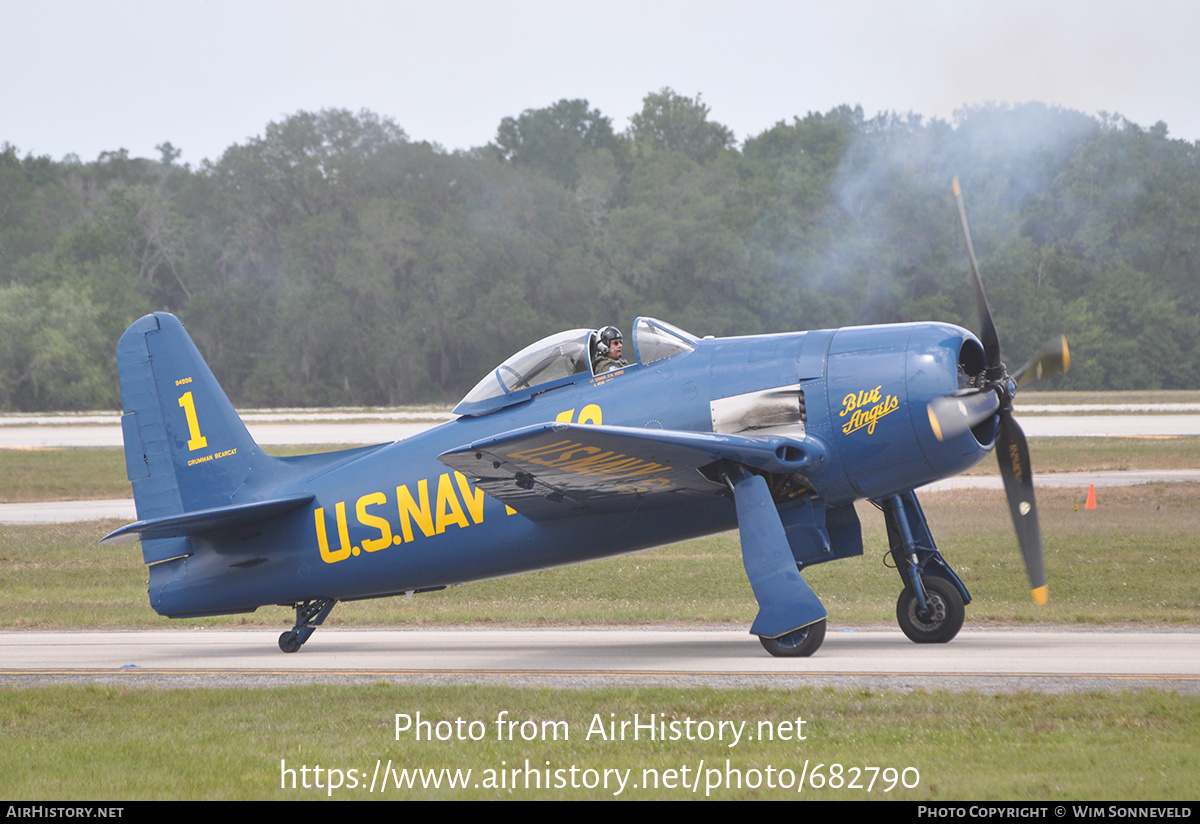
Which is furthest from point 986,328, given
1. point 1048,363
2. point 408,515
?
point 408,515

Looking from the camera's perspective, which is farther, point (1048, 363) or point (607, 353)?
point (607, 353)

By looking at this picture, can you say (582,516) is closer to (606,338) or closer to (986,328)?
(606,338)

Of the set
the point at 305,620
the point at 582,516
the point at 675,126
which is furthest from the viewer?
the point at 675,126

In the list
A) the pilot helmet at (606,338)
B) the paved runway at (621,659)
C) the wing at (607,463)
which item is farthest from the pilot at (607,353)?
the paved runway at (621,659)

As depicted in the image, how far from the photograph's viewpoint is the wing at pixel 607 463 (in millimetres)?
8984

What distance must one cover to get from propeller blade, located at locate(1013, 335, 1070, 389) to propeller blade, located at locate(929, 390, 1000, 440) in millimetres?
842

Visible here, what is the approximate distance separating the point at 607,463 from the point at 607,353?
1.67 metres

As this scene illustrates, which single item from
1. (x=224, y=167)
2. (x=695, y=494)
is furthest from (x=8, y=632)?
(x=224, y=167)

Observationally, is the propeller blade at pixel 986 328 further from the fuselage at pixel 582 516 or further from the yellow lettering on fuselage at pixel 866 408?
the yellow lettering on fuselage at pixel 866 408

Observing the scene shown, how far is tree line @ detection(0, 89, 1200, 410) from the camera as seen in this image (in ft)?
188

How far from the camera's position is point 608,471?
380 inches

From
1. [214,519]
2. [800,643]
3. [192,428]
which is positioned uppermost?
[192,428]

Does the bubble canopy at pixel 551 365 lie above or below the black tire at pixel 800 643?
above

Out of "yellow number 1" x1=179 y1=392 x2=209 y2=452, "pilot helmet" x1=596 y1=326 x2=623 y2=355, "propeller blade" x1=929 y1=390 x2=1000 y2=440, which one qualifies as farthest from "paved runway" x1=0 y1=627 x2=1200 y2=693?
"pilot helmet" x1=596 y1=326 x2=623 y2=355
